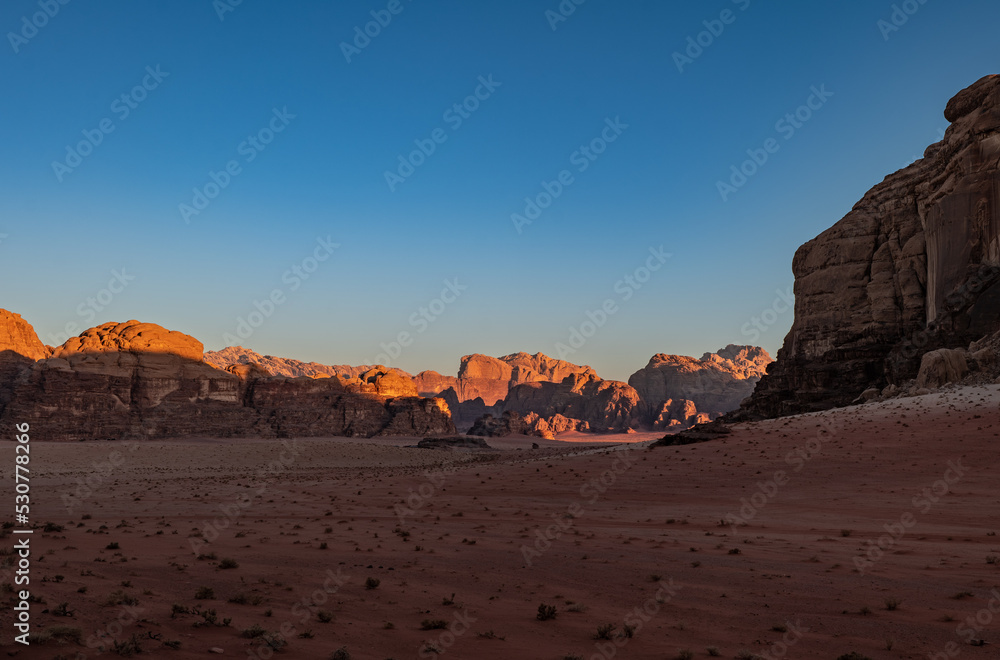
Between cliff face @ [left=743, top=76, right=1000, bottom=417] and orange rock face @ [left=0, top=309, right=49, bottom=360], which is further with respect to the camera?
orange rock face @ [left=0, top=309, right=49, bottom=360]

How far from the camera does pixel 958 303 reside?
1489 inches

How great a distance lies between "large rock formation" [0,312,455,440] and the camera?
6631 centimetres

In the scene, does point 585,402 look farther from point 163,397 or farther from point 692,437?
point 692,437

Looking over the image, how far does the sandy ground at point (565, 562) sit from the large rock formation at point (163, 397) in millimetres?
49293

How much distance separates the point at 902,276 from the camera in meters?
48.8

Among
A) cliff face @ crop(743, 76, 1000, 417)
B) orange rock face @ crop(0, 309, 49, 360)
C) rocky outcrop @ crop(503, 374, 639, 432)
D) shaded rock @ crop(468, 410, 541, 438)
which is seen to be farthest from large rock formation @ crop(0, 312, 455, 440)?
rocky outcrop @ crop(503, 374, 639, 432)

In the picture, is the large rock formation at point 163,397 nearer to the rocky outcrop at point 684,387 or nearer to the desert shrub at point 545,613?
the rocky outcrop at point 684,387

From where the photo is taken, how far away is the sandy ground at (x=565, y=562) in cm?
677

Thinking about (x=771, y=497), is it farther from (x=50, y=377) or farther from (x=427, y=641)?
(x=50, y=377)

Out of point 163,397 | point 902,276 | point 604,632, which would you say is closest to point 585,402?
point 163,397

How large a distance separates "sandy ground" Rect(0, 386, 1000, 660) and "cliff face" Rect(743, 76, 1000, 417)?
17049mm

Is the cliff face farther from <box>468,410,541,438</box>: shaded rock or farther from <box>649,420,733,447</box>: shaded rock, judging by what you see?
<box>468,410,541,438</box>: shaded rock

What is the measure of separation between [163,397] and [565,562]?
75060 millimetres

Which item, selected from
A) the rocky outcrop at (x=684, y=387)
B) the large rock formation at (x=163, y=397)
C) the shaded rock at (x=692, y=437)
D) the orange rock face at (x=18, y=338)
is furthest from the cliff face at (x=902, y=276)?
the rocky outcrop at (x=684, y=387)
